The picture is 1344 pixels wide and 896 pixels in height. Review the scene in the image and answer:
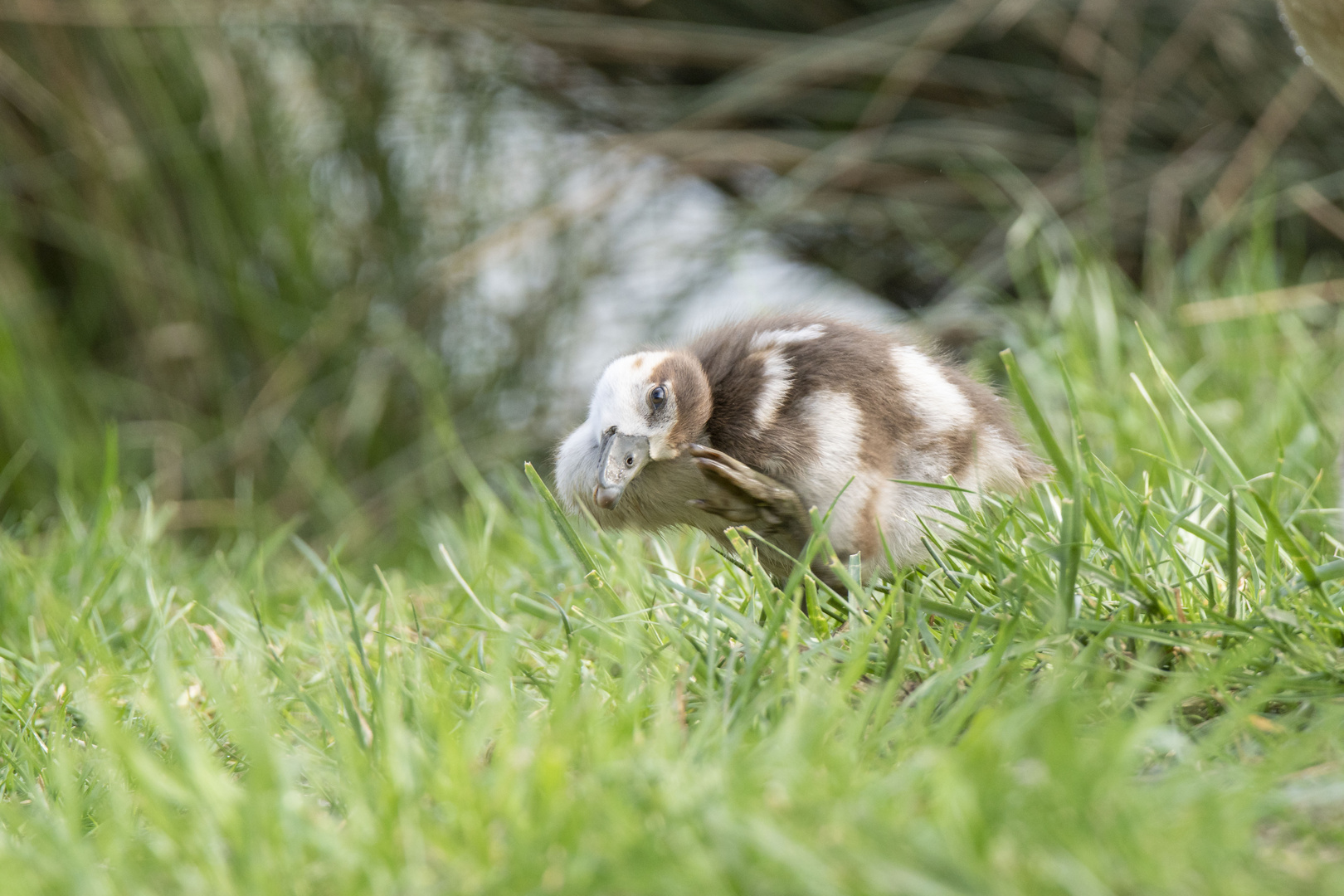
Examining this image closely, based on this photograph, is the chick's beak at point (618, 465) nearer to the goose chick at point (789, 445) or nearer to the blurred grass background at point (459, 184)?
the goose chick at point (789, 445)

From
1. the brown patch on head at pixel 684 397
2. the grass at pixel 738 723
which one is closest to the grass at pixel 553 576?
the grass at pixel 738 723

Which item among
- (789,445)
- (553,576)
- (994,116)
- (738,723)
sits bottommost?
(553,576)

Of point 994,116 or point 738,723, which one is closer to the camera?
point 738,723

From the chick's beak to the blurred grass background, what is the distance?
2.74 meters

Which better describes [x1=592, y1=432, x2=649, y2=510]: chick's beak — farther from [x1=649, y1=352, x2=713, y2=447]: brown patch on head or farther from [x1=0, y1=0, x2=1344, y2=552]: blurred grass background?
[x1=0, y1=0, x2=1344, y2=552]: blurred grass background

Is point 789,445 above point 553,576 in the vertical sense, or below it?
above

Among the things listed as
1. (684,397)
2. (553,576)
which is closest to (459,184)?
(553,576)

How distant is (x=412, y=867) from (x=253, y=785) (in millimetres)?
219

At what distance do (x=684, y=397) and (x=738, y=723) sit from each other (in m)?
0.71

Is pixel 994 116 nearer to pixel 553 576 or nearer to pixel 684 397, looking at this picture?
pixel 553 576

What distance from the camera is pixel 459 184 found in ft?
19.2

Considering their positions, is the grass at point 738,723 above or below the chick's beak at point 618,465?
below

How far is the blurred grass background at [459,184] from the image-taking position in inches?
196

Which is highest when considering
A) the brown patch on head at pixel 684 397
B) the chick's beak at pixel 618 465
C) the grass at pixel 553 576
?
the brown patch on head at pixel 684 397
